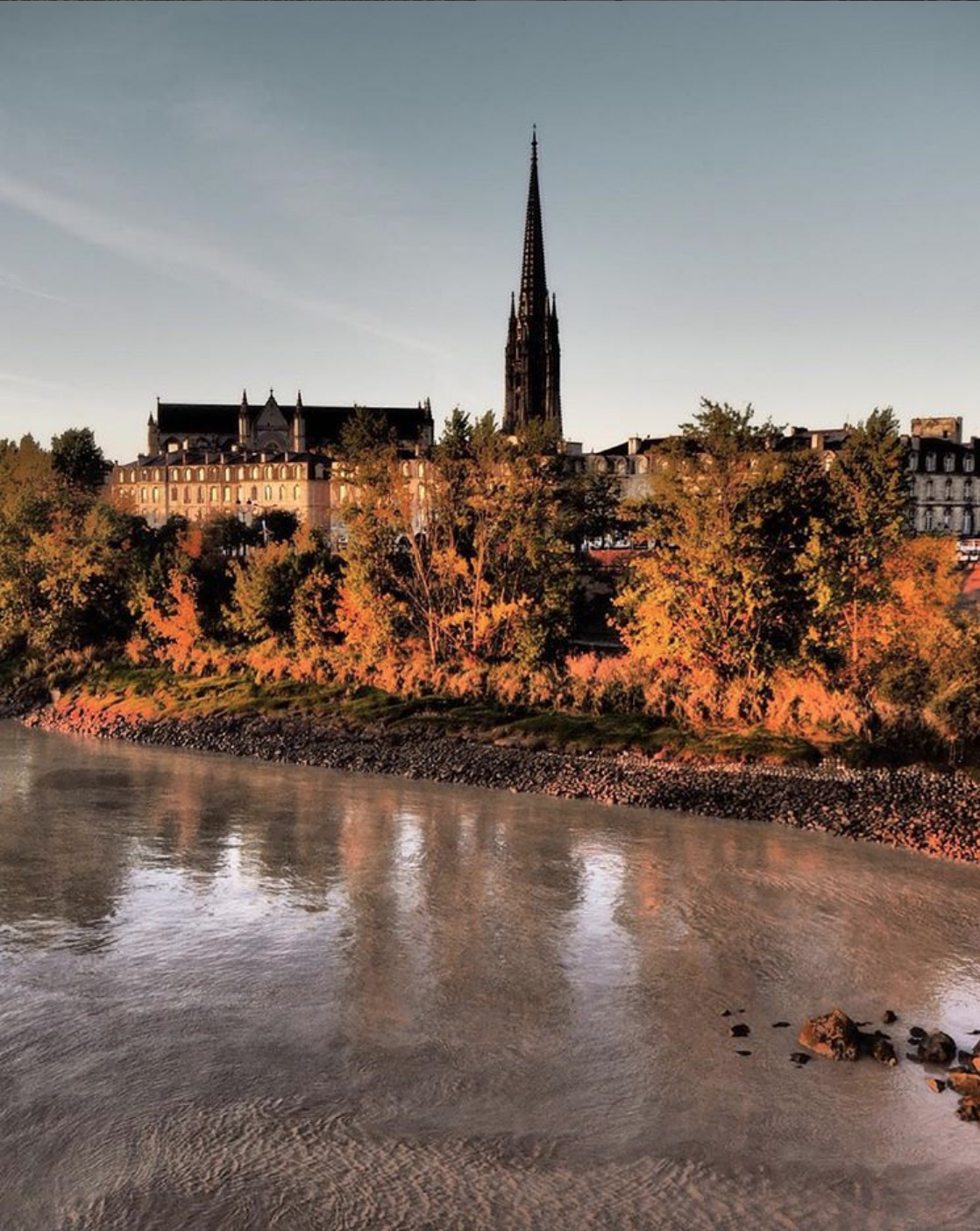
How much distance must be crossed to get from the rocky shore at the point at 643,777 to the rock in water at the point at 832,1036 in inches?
438

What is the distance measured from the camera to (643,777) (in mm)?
35250

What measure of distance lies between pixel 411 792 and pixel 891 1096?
71.0 ft

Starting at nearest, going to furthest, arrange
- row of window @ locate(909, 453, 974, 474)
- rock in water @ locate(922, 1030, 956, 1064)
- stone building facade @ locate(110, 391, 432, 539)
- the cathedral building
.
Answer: rock in water @ locate(922, 1030, 956, 1064), row of window @ locate(909, 453, 974, 474), the cathedral building, stone building facade @ locate(110, 391, 432, 539)


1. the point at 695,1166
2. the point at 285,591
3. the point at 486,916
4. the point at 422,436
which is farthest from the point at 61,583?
the point at 422,436

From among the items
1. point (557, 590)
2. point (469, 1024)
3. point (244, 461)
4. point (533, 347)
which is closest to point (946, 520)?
point (533, 347)

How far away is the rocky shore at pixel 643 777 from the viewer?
29719 mm

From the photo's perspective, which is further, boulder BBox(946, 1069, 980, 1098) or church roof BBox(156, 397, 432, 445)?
church roof BBox(156, 397, 432, 445)

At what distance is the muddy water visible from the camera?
13750 mm

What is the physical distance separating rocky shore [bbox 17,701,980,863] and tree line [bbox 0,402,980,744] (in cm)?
385

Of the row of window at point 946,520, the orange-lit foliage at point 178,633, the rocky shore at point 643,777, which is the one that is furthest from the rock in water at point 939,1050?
the row of window at point 946,520

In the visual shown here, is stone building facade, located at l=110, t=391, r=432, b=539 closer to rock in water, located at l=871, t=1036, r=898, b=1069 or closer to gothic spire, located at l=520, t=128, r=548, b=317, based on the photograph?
gothic spire, located at l=520, t=128, r=548, b=317

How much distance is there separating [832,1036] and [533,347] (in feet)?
353

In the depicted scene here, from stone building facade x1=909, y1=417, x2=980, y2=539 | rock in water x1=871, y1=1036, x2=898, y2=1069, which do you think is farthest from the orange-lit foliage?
stone building facade x1=909, y1=417, x2=980, y2=539

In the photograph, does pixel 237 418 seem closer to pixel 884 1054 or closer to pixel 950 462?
pixel 950 462
